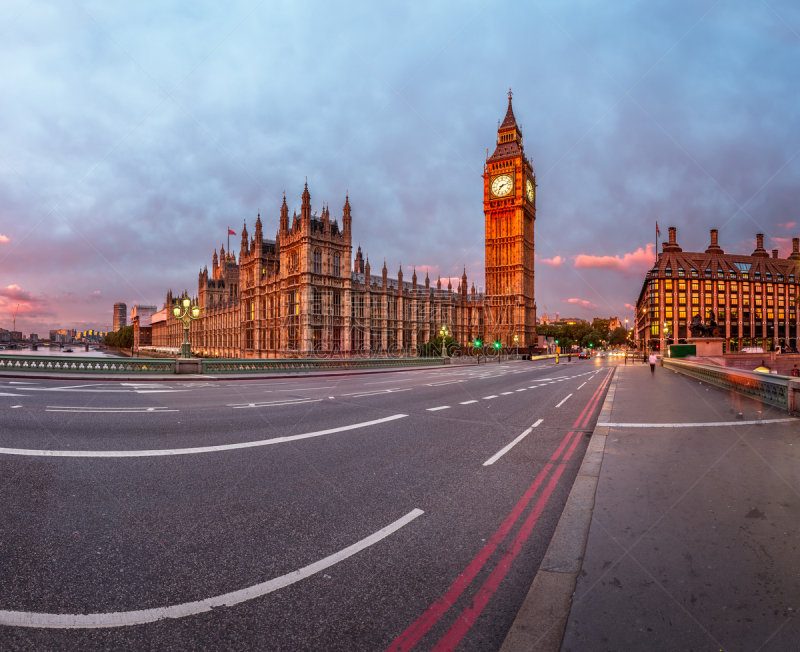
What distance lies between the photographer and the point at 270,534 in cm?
373

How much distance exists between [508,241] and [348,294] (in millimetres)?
50749

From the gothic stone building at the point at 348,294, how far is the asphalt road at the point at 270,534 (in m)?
49.4

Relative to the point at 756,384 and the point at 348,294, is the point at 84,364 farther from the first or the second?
the point at 348,294

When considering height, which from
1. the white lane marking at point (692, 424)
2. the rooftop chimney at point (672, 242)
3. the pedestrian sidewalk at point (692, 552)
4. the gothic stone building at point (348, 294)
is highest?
the rooftop chimney at point (672, 242)

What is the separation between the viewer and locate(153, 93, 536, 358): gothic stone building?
59.1 metres

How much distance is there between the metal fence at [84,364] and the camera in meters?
21.8

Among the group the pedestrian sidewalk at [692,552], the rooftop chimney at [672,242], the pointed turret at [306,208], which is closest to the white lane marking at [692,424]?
the pedestrian sidewalk at [692,552]

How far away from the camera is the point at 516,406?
12.2m

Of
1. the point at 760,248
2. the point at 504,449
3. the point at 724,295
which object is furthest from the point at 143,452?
the point at 760,248

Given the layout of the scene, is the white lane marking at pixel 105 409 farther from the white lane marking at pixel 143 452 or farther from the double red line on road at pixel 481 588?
the double red line on road at pixel 481 588

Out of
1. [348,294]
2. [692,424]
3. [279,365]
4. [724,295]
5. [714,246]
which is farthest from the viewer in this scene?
[714,246]

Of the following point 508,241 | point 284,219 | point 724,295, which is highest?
point 508,241

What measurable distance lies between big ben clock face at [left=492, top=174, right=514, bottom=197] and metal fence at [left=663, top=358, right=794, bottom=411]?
84.0 metres

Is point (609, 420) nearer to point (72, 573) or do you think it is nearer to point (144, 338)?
point (72, 573)
